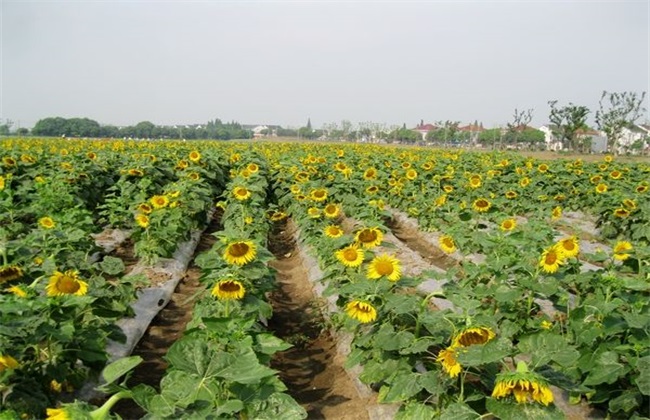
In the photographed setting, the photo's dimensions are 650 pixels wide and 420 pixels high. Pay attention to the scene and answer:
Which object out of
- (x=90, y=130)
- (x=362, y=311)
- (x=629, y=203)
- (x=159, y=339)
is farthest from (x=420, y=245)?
(x=90, y=130)

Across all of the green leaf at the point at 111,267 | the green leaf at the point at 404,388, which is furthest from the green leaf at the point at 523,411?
the green leaf at the point at 111,267

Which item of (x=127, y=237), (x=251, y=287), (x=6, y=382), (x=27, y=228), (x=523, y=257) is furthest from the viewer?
(x=127, y=237)

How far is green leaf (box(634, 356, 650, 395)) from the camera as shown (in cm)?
234

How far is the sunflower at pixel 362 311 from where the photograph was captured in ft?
9.51

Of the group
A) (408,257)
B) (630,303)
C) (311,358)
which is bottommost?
(311,358)

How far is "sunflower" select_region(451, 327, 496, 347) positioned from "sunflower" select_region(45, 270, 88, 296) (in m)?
2.13

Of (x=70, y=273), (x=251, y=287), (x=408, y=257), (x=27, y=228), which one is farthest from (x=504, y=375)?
(x=27, y=228)

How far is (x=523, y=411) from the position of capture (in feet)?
6.39

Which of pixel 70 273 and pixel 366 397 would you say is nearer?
pixel 70 273

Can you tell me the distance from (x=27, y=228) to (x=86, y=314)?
352 cm

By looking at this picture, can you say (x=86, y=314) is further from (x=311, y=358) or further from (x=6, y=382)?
(x=311, y=358)

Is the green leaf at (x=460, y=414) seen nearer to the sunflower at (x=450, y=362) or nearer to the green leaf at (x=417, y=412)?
the sunflower at (x=450, y=362)

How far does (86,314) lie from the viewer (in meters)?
3.22

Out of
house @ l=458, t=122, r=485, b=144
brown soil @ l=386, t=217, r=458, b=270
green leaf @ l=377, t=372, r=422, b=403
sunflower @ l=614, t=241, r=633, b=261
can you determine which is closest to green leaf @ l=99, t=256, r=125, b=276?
green leaf @ l=377, t=372, r=422, b=403
